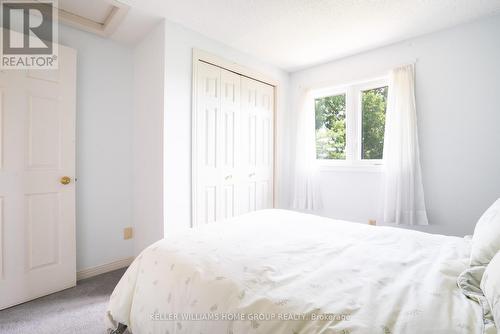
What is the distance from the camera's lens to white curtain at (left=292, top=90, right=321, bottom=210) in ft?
10.1

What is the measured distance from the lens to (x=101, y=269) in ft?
7.58

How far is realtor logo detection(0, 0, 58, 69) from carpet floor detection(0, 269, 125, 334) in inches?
71.0

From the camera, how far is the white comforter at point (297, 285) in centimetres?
66

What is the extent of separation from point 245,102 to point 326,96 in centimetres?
114

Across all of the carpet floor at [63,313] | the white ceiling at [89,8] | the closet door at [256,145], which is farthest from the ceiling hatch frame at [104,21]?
the carpet floor at [63,313]

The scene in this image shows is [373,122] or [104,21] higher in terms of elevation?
[104,21]

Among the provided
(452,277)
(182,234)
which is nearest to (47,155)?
(182,234)

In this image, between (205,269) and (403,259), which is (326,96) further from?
(205,269)

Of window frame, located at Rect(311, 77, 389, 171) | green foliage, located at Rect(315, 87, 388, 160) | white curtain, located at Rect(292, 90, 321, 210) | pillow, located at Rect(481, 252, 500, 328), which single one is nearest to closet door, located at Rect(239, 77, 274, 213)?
white curtain, located at Rect(292, 90, 321, 210)

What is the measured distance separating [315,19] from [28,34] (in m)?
2.42

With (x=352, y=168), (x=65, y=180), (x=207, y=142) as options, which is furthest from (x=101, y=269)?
(x=352, y=168)

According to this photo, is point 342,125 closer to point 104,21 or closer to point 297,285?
point 297,285

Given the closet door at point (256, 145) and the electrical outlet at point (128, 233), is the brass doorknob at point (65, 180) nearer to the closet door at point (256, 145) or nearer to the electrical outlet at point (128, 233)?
the electrical outlet at point (128, 233)

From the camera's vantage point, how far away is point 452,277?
2.76ft
